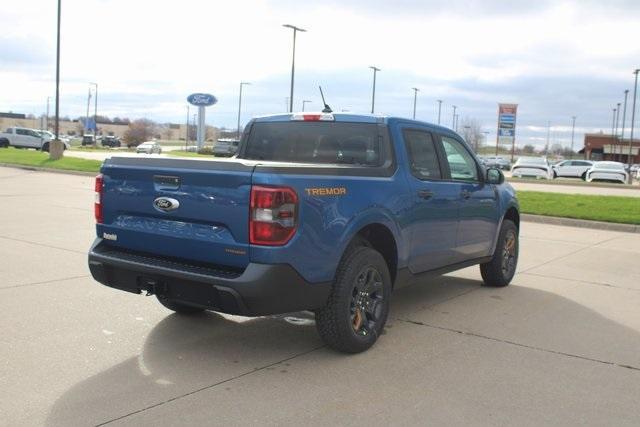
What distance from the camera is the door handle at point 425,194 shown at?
18.6ft

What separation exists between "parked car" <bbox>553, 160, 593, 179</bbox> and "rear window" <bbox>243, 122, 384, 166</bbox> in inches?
1583

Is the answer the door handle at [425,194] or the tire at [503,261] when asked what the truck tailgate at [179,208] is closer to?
the door handle at [425,194]

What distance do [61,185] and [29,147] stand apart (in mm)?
39607

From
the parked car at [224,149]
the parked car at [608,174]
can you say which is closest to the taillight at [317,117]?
the parked car at [224,149]

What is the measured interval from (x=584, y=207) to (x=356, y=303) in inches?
548

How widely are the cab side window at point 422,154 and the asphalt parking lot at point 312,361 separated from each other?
4.58 feet

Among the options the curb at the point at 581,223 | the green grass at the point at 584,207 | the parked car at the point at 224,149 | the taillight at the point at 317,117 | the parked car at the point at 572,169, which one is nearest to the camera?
the taillight at the point at 317,117

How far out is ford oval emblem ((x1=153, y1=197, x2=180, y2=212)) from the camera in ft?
15.1

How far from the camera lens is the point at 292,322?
19.2 feet

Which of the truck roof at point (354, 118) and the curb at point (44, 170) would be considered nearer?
the truck roof at point (354, 118)

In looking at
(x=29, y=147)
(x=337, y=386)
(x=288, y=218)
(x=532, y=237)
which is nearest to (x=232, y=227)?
(x=288, y=218)

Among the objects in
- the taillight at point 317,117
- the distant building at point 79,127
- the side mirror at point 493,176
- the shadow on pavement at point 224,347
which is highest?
the distant building at point 79,127

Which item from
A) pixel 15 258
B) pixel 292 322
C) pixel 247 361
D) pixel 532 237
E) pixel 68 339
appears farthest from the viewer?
pixel 532 237

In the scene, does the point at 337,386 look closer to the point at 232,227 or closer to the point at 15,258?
the point at 232,227
